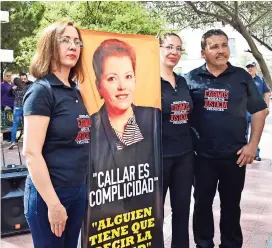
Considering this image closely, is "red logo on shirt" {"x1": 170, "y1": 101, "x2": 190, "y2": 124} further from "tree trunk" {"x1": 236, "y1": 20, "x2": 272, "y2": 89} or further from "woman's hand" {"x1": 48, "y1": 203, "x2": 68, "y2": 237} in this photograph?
"tree trunk" {"x1": 236, "y1": 20, "x2": 272, "y2": 89}

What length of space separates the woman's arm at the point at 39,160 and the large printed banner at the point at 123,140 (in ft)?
1.41

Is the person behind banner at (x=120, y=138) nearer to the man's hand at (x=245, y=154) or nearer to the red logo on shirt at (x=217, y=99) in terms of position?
the red logo on shirt at (x=217, y=99)

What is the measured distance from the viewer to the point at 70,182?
2111mm

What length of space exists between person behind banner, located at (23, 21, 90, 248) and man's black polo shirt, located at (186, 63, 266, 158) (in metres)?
1.18

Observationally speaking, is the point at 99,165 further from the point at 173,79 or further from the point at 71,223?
the point at 173,79

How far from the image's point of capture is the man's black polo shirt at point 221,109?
3.04 meters

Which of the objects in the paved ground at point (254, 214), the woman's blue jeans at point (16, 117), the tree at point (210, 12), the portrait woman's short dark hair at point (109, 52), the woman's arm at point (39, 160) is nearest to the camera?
the woman's arm at point (39, 160)

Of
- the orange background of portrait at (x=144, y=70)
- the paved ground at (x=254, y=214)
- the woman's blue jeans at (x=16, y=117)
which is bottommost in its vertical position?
the paved ground at (x=254, y=214)

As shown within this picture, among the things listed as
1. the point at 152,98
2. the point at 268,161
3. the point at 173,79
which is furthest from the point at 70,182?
the point at 268,161

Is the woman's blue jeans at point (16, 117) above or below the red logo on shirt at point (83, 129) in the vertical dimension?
below

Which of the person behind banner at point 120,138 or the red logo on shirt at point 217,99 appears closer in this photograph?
the person behind banner at point 120,138

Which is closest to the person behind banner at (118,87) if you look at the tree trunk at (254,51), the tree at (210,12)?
the tree trunk at (254,51)

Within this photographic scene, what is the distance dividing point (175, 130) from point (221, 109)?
0.43 metres

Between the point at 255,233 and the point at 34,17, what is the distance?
18.2 metres
